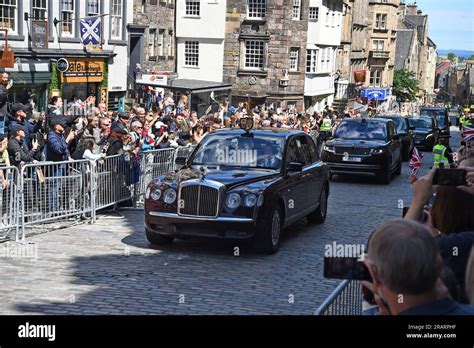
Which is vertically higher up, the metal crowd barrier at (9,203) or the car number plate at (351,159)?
the metal crowd barrier at (9,203)

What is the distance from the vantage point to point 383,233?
342 cm

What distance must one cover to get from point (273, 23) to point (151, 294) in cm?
4341

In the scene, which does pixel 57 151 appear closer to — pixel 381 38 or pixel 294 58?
pixel 294 58

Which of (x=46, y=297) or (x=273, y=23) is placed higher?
(x=273, y=23)

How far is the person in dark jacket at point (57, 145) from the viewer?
13.8m

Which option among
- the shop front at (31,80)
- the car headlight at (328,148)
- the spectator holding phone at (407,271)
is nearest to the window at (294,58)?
the shop front at (31,80)

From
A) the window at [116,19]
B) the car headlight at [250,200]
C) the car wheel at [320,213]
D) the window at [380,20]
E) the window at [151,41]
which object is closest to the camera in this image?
the car headlight at [250,200]

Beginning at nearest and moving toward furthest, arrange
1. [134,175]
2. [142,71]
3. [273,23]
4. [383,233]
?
[383,233]
[134,175]
[142,71]
[273,23]

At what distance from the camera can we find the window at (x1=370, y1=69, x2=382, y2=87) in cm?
9169

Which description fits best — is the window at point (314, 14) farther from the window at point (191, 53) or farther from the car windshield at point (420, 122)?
the car windshield at point (420, 122)

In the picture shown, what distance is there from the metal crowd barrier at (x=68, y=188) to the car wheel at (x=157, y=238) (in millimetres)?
1796

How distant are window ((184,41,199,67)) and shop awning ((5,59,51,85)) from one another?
20144mm
